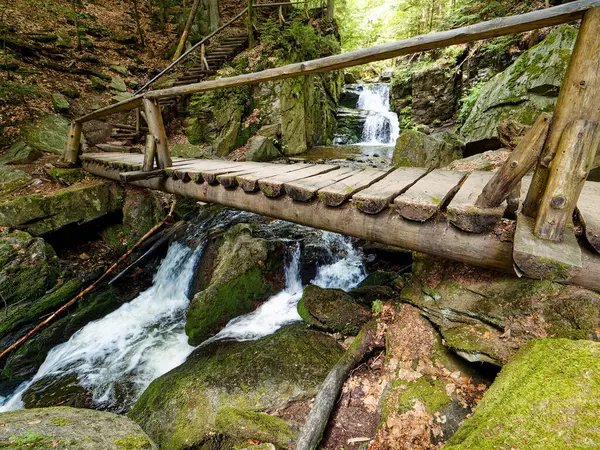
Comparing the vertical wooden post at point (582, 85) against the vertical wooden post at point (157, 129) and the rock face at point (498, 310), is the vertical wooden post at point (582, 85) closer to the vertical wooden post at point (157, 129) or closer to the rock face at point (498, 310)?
the rock face at point (498, 310)

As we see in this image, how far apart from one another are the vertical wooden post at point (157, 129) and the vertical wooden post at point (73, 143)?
3.87 m

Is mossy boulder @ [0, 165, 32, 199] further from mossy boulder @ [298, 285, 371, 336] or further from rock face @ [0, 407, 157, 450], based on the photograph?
mossy boulder @ [298, 285, 371, 336]

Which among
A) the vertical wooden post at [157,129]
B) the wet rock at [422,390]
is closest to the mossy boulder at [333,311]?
the wet rock at [422,390]

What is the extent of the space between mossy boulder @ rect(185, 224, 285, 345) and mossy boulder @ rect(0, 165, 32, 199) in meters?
4.59

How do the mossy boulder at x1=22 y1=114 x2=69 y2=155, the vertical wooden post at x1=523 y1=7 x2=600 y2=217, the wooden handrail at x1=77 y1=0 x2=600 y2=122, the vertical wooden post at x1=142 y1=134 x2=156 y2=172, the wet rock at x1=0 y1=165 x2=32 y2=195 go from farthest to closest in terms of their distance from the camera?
the mossy boulder at x1=22 y1=114 x2=69 y2=155, the wet rock at x1=0 y1=165 x2=32 y2=195, the vertical wooden post at x1=142 y1=134 x2=156 y2=172, the wooden handrail at x1=77 y1=0 x2=600 y2=122, the vertical wooden post at x1=523 y1=7 x2=600 y2=217

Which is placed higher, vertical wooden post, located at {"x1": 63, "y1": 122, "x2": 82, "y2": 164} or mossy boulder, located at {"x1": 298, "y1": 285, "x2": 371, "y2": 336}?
vertical wooden post, located at {"x1": 63, "y1": 122, "x2": 82, "y2": 164}

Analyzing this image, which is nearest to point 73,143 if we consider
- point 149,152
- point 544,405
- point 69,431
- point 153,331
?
point 149,152

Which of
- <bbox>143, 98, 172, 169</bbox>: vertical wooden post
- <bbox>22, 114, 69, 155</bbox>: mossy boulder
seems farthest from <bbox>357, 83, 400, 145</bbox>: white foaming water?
<bbox>22, 114, 69, 155</bbox>: mossy boulder

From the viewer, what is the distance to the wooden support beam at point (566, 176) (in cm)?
138

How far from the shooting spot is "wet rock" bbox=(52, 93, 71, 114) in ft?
28.0

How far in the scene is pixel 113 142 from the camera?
8.98 m

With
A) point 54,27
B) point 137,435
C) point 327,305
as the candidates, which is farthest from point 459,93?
point 54,27

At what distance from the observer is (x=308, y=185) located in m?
2.81

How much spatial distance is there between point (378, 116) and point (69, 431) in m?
16.9
